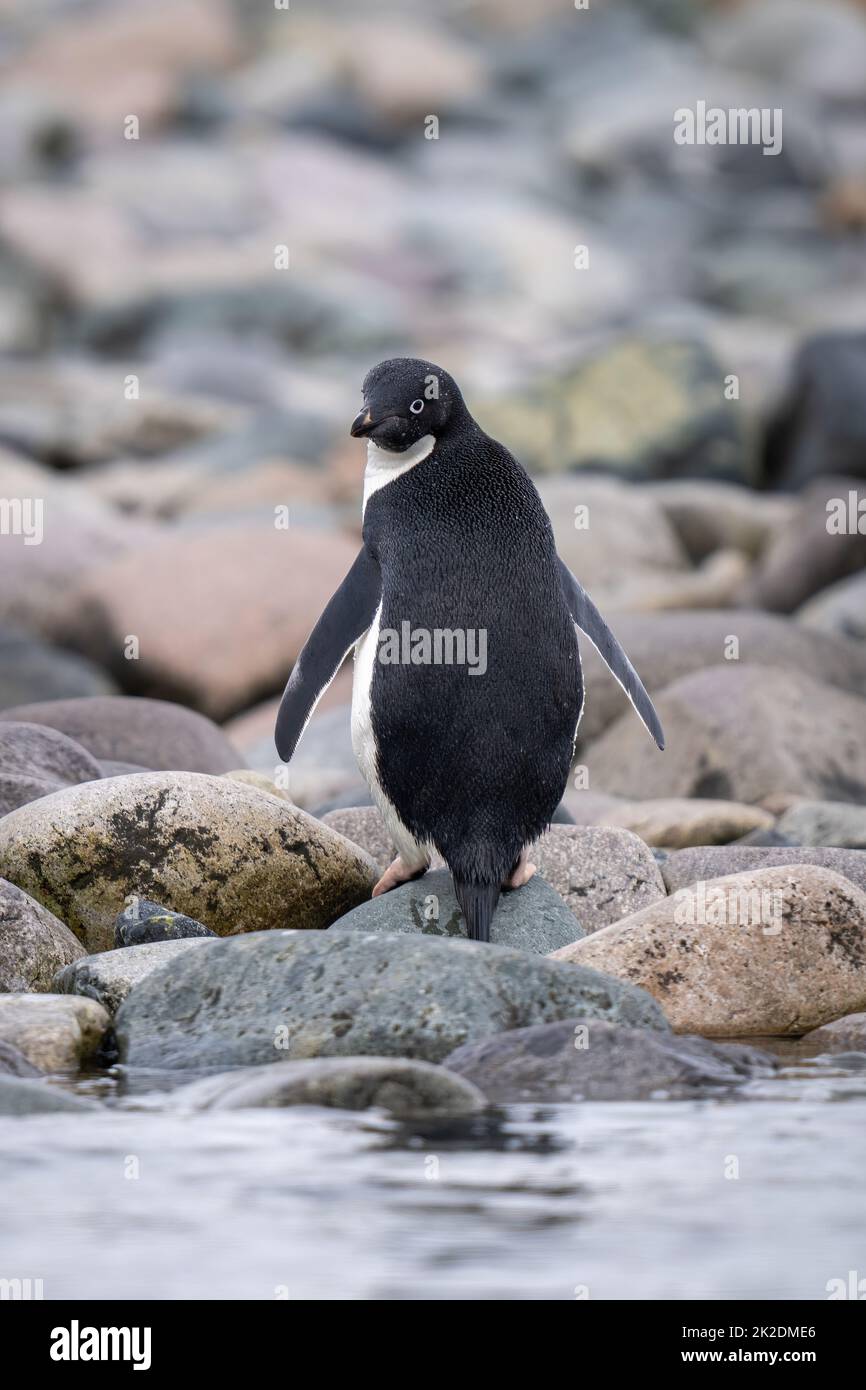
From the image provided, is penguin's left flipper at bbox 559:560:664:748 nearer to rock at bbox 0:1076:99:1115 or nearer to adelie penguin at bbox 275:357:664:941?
adelie penguin at bbox 275:357:664:941

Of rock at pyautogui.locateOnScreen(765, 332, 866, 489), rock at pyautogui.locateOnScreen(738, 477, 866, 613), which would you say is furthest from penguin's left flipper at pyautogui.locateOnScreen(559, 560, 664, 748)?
rock at pyautogui.locateOnScreen(765, 332, 866, 489)

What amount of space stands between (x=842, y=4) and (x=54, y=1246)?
42135 mm

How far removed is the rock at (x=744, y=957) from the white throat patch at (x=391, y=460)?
1547 mm

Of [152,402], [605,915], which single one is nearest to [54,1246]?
[605,915]

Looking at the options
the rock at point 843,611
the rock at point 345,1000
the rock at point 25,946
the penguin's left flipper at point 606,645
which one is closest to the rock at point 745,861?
the penguin's left flipper at point 606,645

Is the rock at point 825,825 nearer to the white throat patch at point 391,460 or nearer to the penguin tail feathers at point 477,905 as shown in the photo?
the penguin tail feathers at point 477,905

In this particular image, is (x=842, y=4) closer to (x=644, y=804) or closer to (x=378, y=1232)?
(x=644, y=804)

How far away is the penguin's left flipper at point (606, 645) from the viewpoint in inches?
263

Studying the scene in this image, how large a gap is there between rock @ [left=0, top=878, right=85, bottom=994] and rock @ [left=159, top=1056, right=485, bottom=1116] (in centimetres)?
117

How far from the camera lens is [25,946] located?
5.88 meters

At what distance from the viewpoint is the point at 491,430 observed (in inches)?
690

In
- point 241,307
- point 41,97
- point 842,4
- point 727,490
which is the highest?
point 842,4

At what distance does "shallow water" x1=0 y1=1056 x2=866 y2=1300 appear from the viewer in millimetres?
3641
